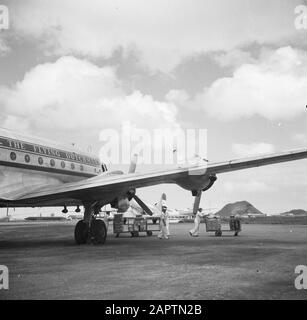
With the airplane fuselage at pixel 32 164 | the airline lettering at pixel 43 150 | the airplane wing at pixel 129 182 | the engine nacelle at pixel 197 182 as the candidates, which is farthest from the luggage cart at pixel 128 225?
the engine nacelle at pixel 197 182

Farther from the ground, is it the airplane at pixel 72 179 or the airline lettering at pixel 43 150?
the airline lettering at pixel 43 150

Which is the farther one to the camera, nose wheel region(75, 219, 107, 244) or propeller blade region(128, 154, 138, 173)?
propeller blade region(128, 154, 138, 173)

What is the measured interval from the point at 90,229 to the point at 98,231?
0.39 m

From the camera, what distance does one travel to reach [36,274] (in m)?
9.48

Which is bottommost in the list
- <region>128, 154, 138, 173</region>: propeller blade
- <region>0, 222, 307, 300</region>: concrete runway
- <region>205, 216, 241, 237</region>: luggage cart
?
<region>0, 222, 307, 300</region>: concrete runway

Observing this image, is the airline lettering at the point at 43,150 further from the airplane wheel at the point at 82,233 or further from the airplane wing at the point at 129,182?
the airplane wheel at the point at 82,233

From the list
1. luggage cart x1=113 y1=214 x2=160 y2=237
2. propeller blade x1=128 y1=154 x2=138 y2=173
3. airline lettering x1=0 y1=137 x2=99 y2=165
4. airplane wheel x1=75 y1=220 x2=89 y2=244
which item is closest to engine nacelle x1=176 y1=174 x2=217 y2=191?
airplane wheel x1=75 y1=220 x2=89 y2=244

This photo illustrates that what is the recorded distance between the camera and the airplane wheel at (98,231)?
1825 cm

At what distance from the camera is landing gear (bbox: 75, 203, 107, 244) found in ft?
59.7

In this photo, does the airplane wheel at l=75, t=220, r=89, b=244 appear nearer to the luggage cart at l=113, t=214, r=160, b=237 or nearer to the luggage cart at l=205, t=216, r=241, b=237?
the luggage cart at l=113, t=214, r=160, b=237

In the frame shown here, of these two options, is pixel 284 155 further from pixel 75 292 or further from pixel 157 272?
pixel 75 292

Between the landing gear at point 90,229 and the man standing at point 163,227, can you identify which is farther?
the man standing at point 163,227

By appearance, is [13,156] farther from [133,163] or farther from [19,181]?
[133,163]

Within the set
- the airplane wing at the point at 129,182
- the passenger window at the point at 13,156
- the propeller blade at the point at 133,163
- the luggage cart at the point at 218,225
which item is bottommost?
the luggage cart at the point at 218,225
